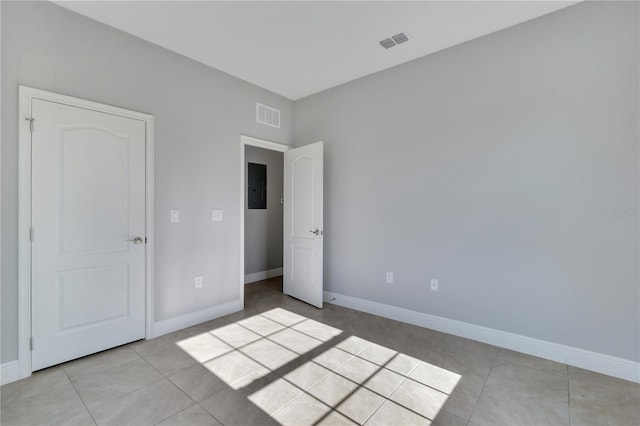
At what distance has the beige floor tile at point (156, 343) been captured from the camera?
106 inches

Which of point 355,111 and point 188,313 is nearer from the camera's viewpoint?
point 188,313

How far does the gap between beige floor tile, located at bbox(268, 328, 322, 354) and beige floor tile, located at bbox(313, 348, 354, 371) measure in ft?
0.56

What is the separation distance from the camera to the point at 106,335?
2.66 metres

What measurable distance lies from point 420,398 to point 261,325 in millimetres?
1846

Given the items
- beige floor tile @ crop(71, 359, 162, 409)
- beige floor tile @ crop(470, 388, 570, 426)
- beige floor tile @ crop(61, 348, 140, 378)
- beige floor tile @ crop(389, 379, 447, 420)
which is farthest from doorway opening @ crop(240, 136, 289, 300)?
beige floor tile @ crop(470, 388, 570, 426)

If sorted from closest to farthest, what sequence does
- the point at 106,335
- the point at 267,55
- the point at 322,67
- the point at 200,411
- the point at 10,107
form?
1. the point at 200,411
2. the point at 10,107
3. the point at 106,335
4. the point at 267,55
5. the point at 322,67

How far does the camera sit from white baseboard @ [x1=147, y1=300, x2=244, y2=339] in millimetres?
3009

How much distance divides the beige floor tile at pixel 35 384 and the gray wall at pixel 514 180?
9.77 ft

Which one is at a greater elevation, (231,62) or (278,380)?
(231,62)

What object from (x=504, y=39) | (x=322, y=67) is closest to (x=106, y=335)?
(x=322, y=67)

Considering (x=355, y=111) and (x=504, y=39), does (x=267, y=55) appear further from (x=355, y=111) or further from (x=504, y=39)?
(x=504, y=39)

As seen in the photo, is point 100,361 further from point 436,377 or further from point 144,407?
point 436,377

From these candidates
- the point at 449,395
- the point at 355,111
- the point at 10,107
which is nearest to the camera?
the point at 449,395

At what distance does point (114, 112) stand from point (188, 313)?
2.17 metres
